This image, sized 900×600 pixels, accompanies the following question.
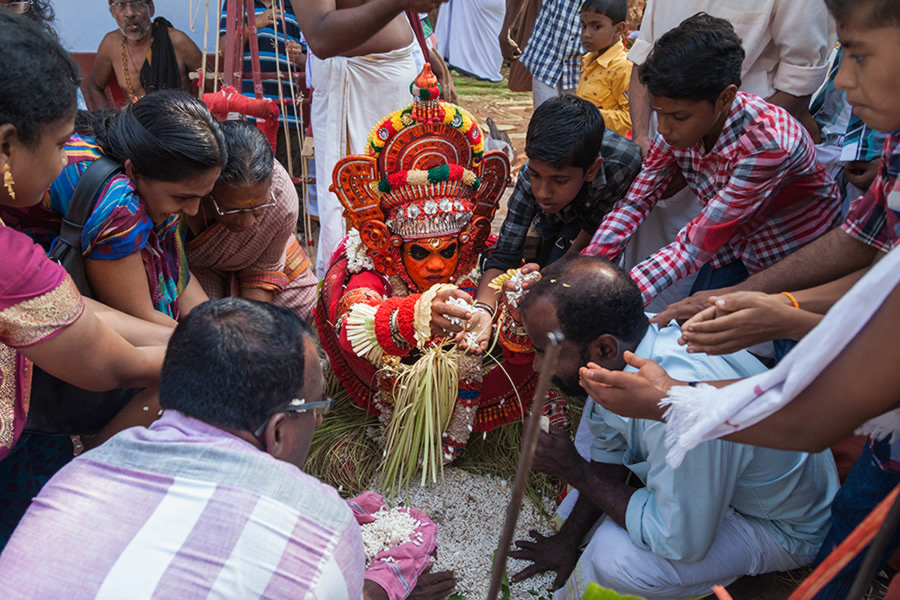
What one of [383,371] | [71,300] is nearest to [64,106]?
[71,300]

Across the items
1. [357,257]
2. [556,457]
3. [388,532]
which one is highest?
[357,257]

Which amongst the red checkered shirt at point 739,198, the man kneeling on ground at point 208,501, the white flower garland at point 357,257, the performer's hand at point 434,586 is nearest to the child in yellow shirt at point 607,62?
the red checkered shirt at point 739,198

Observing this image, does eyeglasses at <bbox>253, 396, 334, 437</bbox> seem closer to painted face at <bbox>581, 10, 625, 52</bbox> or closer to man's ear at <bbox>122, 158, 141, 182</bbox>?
man's ear at <bbox>122, 158, 141, 182</bbox>

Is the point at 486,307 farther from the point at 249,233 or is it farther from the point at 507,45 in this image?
the point at 507,45

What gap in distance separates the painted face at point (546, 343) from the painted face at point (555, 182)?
3.16 ft

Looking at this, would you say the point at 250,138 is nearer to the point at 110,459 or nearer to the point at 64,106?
the point at 64,106

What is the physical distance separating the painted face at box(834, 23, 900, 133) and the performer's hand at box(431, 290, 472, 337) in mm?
1572

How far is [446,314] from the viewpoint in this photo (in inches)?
113

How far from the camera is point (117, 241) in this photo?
2391 millimetres

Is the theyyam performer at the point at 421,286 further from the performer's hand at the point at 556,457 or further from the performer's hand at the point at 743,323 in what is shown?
the performer's hand at the point at 743,323

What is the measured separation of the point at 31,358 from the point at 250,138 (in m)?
1.34

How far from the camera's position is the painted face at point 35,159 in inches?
68.5

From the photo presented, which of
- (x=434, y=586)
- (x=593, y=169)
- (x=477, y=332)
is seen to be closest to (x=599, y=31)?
(x=593, y=169)

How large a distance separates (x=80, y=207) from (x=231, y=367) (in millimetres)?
1105
